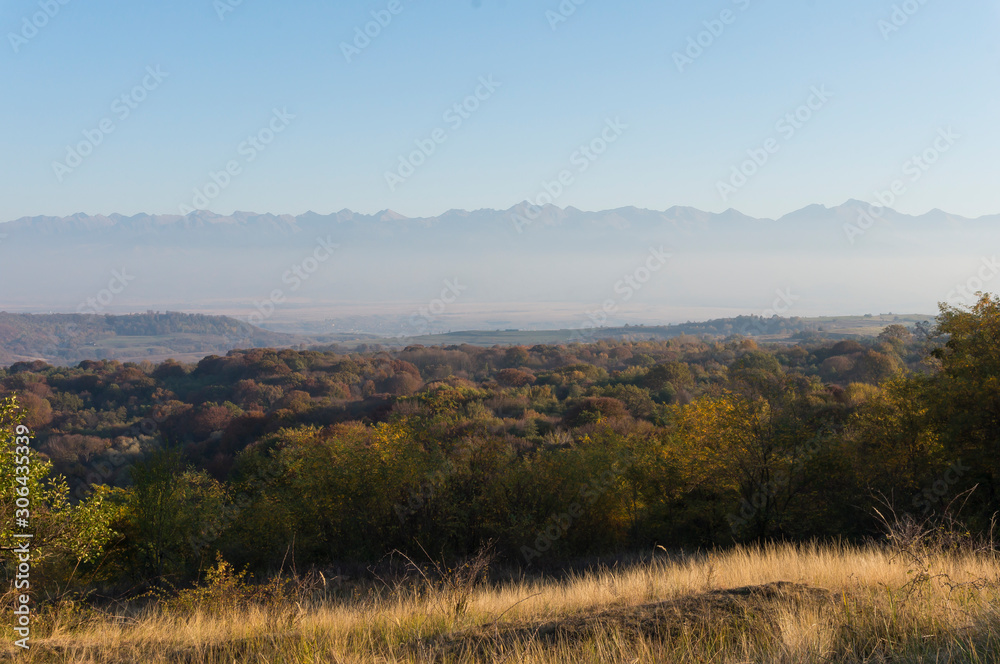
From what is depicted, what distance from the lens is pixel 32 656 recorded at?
6262 millimetres

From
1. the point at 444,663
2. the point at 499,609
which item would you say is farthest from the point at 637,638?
the point at 499,609

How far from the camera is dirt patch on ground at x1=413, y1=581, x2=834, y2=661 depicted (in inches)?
223

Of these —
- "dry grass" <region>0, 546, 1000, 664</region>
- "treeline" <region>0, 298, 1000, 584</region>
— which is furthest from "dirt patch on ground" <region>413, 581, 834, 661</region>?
"treeline" <region>0, 298, 1000, 584</region>

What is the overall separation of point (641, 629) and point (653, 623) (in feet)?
0.57

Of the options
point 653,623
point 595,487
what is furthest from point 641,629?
point 595,487

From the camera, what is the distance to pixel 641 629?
5.96 m

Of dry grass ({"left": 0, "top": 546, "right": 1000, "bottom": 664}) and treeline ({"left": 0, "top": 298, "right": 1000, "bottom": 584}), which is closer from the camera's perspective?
dry grass ({"left": 0, "top": 546, "right": 1000, "bottom": 664})

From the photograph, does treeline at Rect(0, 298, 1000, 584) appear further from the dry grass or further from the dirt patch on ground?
the dirt patch on ground

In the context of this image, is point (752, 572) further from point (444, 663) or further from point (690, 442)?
point (690, 442)

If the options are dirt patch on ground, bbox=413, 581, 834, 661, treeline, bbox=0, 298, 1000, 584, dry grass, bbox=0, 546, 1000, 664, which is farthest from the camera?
treeline, bbox=0, 298, 1000, 584

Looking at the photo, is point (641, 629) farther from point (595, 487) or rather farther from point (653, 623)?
point (595, 487)

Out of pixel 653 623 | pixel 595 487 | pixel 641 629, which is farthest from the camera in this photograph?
pixel 595 487

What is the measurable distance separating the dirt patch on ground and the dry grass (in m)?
0.02

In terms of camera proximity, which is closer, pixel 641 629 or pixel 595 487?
Answer: pixel 641 629
